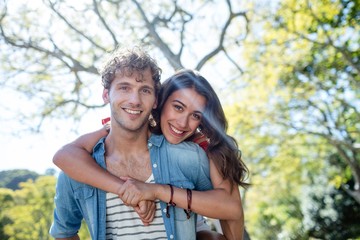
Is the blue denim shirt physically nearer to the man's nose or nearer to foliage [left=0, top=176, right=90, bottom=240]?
the man's nose

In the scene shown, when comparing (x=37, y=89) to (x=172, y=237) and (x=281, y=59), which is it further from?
(x=172, y=237)

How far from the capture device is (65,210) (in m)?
2.96

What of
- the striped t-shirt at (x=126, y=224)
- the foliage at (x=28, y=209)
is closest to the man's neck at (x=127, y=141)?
the striped t-shirt at (x=126, y=224)

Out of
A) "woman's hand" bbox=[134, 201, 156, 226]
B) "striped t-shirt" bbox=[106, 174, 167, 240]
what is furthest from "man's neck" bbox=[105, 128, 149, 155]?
"woman's hand" bbox=[134, 201, 156, 226]

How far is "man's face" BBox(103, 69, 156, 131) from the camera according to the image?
9.38 feet

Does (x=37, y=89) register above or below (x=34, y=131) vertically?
above

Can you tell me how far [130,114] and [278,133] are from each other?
12.9 metres

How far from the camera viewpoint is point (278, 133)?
1516cm

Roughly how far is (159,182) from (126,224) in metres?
0.37

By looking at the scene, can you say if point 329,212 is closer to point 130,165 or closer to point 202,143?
point 202,143

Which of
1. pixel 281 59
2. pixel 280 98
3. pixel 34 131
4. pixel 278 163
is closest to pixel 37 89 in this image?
pixel 34 131

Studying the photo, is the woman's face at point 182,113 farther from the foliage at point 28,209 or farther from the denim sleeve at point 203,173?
the foliage at point 28,209

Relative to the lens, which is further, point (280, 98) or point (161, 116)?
point (280, 98)

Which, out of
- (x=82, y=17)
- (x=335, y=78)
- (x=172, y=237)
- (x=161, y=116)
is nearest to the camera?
(x=172, y=237)
